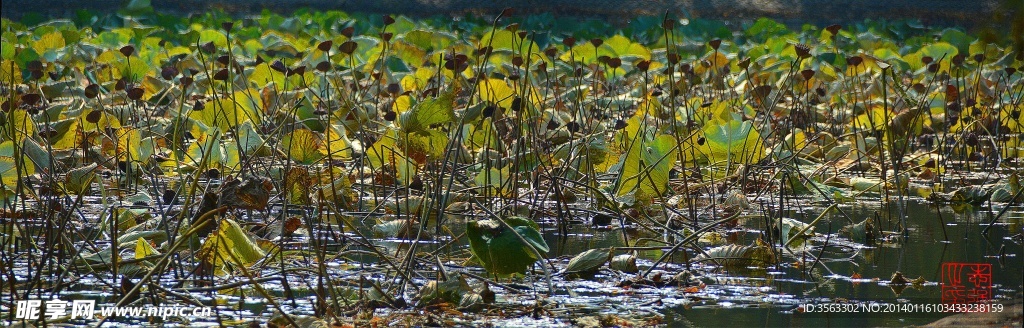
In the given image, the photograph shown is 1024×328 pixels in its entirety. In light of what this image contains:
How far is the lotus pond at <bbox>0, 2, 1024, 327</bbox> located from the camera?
175cm

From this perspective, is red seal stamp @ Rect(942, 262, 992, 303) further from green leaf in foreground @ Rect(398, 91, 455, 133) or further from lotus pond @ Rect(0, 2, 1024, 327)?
green leaf in foreground @ Rect(398, 91, 455, 133)

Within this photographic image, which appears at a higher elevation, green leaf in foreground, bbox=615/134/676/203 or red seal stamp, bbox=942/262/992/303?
green leaf in foreground, bbox=615/134/676/203

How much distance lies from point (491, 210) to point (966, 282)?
99cm

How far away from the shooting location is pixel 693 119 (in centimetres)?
397

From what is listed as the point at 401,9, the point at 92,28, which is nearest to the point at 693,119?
the point at 92,28

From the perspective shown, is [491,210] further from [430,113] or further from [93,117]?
[93,117]

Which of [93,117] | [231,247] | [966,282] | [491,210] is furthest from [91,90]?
[966,282]

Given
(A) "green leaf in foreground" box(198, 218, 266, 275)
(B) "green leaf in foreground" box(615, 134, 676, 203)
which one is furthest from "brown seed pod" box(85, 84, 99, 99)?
(A) "green leaf in foreground" box(198, 218, 266, 275)

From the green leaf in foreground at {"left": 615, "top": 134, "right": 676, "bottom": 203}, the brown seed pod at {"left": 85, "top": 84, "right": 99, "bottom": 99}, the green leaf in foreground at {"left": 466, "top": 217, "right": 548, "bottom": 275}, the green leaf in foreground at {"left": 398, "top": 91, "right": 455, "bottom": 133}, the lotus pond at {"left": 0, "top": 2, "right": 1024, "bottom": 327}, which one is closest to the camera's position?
the lotus pond at {"left": 0, "top": 2, "right": 1024, "bottom": 327}

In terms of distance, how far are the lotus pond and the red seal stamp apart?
0.02m

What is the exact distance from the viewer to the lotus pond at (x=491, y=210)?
175 cm

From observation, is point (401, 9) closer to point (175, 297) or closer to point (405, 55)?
point (405, 55)

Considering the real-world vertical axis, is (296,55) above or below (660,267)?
above

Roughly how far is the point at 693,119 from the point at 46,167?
6.49 ft
